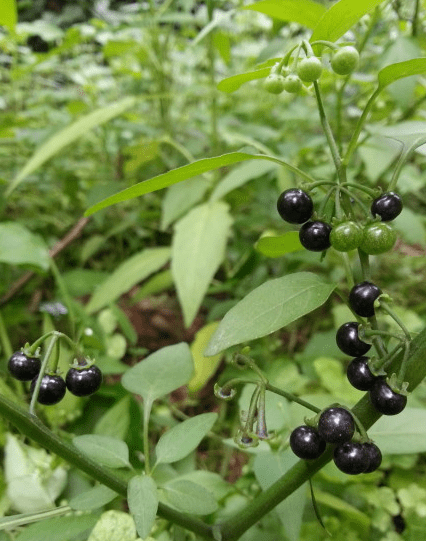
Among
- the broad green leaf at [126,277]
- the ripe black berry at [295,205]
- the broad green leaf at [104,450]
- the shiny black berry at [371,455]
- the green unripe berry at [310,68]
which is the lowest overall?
the broad green leaf at [126,277]

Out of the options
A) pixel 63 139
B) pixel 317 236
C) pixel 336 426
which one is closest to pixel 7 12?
pixel 63 139

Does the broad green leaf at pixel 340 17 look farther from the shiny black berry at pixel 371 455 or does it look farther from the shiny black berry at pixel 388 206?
the shiny black berry at pixel 371 455

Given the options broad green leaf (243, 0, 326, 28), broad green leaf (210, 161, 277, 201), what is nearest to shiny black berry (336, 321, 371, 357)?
broad green leaf (243, 0, 326, 28)

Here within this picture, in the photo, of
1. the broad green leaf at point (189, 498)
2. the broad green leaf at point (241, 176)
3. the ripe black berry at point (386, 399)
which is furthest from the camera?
the broad green leaf at point (241, 176)

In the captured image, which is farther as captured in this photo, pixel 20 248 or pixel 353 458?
pixel 20 248

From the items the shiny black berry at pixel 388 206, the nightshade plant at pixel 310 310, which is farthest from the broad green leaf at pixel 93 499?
the shiny black berry at pixel 388 206

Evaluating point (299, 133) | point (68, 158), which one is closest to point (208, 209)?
point (299, 133)

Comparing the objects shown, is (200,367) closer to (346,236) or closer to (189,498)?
(189,498)
